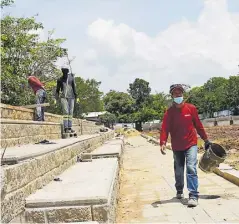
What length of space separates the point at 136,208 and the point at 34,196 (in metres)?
2.27

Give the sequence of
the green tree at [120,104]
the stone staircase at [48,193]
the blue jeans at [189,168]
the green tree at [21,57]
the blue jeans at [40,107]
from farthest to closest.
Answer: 1. the green tree at [120,104]
2. the green tree at [21,57]
3. the blue jeans at [40,107]
4. the blue jeans at [189,168]
5. the stone staircase at [48,193]

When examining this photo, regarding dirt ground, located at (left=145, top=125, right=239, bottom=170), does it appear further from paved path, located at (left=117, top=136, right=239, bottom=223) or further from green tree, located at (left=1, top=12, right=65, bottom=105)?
green tree, located at (left=1, top=12, right=65, bottom=105)

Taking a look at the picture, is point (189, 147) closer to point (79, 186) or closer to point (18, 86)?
point (79, 186)

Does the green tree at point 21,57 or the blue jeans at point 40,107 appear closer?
the blue jeans at point 40,107

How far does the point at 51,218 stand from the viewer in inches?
142

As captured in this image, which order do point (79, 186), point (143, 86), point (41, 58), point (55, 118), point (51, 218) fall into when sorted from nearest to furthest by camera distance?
point (51, 218)
point (79, 186)
point (55, 118)
point (41, 58)
point (143, 86)

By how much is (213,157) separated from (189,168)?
582 millimetres

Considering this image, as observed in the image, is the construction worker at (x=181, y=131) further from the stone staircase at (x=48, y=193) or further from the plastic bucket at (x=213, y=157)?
the stone staircase at (x=48, y=193)

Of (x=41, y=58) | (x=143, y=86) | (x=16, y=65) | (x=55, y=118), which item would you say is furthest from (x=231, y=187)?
(x=143, y=86)

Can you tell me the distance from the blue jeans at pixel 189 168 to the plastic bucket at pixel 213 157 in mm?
379

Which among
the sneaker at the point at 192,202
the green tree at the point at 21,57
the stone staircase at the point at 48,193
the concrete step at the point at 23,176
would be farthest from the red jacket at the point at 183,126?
Answer: the green tree at the point at 21,57

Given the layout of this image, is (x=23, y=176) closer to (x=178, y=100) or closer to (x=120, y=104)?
(x=178, y=100)

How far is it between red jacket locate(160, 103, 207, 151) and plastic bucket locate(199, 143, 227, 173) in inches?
10.1

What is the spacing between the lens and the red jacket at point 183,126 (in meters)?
6.09
